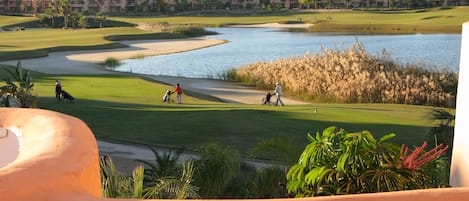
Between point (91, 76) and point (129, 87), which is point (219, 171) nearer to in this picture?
point (129, 87)

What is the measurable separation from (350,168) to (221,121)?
549 inches

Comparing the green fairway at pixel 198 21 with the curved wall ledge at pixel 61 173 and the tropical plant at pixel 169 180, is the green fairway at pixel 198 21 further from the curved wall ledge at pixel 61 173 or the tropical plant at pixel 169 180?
the curved wall ledge at pixel 61 173

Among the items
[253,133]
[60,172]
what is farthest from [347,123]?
[60,172]

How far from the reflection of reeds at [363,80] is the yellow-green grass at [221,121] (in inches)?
109

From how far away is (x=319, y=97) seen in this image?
103 ft

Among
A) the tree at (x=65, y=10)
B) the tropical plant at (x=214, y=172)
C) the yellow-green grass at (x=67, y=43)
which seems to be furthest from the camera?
the tree at (x=65, y=10)

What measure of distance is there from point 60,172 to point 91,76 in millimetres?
35383

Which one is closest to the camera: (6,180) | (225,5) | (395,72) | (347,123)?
(6,180)

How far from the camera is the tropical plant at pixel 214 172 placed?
10.8 metres

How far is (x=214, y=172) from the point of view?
11.2 metres

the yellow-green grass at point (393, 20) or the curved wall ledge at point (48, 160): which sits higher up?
the curved wall ledge at point (48, 160)

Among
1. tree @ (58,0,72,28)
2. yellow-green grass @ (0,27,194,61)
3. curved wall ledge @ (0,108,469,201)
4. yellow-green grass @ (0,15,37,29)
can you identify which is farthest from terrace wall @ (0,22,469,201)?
tree @ (58,0,72,28)

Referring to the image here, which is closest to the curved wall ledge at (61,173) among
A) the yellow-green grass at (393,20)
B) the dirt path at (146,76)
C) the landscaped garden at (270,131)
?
the landscaped garden at (270,131)

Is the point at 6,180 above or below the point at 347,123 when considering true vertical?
above
